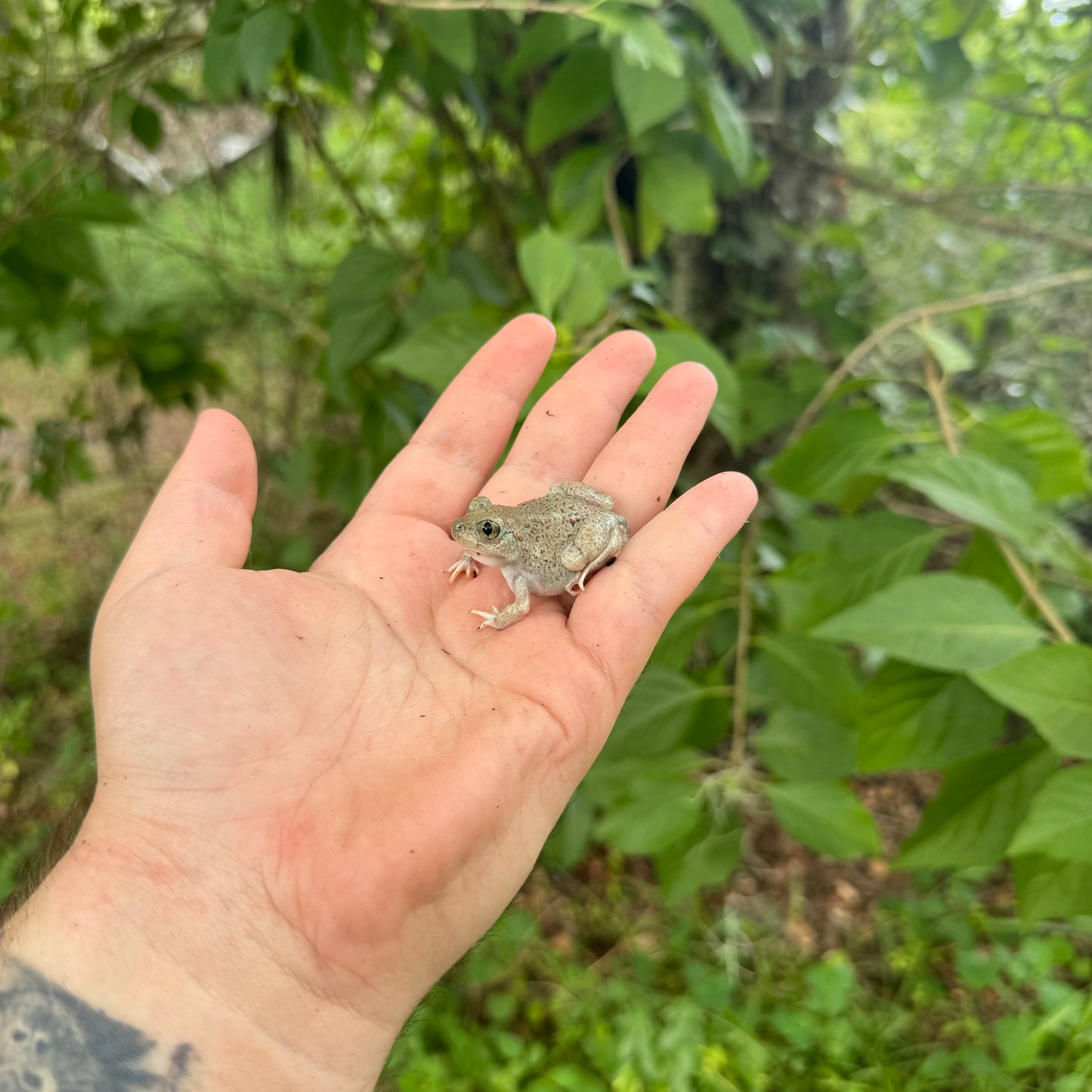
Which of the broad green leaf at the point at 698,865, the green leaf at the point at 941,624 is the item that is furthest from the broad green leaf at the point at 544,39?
the broad green leaf at the point at 698,865

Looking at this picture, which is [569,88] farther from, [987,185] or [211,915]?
[211,915]

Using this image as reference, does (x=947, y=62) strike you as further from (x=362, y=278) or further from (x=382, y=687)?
(x=382, y=687)

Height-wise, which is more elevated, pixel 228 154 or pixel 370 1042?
pixel 228 154

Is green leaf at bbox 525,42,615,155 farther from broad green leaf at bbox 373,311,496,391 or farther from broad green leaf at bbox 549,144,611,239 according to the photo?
broad green leaf at bbox 373,311,496,391

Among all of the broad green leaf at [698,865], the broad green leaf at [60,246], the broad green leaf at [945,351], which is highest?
the broad green leaf at [60,246]

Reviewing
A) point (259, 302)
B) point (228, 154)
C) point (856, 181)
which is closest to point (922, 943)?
point (856, 181)

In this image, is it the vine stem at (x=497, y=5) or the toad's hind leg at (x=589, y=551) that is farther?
the toad's hind leg at (x=589, y=551)

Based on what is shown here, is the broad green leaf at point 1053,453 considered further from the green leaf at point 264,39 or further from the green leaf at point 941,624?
the green leaf at point 264,39

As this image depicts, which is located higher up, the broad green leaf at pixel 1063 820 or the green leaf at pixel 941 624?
the green leaf at pixel 941 624
